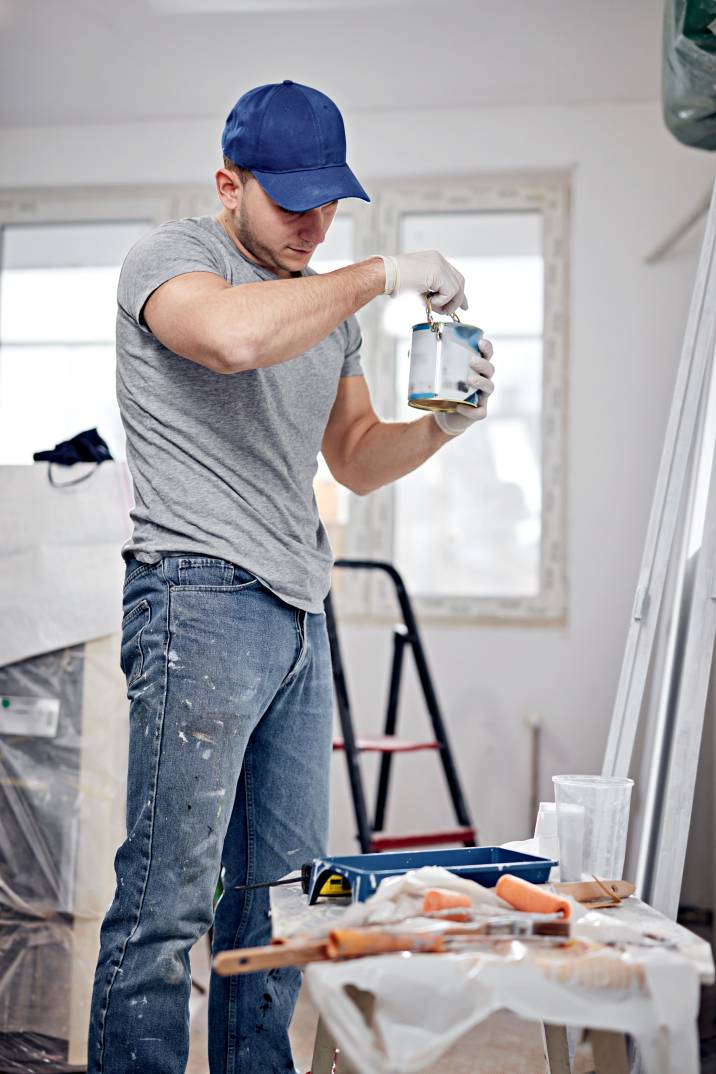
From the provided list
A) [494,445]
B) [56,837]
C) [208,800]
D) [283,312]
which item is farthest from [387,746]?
[283,312]

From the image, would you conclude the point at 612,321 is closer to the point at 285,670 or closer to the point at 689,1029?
the point at 285,670

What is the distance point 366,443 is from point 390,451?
0.16ft

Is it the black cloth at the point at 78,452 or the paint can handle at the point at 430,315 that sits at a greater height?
the paint can handle at the point at 430,315

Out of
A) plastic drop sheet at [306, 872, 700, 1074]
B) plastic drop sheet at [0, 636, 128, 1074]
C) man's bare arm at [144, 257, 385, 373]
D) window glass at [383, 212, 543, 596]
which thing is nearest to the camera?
plastic drop sheet at [306, 872, 700, 1074]

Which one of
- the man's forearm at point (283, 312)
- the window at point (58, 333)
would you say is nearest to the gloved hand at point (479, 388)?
the man's forearm at point (283, 312)

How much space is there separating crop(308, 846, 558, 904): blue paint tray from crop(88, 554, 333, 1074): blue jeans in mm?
220

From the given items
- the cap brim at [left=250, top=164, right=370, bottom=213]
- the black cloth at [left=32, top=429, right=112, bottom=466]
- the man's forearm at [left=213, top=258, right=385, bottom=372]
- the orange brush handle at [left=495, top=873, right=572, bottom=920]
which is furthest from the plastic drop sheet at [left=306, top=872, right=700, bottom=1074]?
the black cloth at [left=32, top=429, right=112, bottom=466]

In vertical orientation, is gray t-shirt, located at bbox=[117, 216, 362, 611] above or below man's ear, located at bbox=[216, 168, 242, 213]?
below

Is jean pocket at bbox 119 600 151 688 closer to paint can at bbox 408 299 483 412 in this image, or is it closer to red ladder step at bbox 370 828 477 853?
paint can at bbox 408 299 483 412

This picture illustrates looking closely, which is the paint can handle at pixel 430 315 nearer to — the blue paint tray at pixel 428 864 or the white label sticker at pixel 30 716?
the blue paint tray at pixel 428 864

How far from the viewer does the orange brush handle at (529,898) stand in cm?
98

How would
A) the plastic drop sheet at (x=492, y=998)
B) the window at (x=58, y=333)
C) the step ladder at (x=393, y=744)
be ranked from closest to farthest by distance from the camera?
the plastic drop sheet at (x=492, y=998) < the step ladder at (x=393, y=744) < the window at (x=58, y=333)

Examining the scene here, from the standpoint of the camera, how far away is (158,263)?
1.27 meters

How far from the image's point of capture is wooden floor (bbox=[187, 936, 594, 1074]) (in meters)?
2.08
